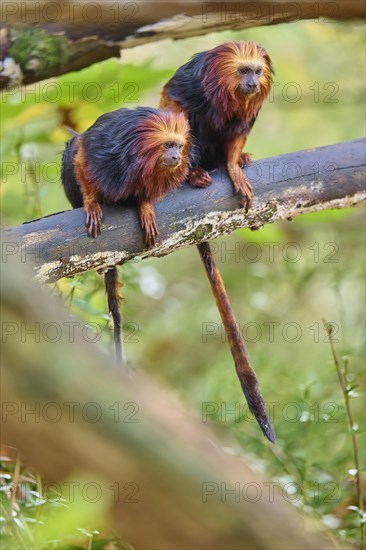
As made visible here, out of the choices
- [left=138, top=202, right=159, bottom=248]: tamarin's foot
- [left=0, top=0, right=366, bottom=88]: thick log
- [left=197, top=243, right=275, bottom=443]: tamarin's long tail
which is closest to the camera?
[left=138, top=202, right=159, bottom=248]: tamarin's foot

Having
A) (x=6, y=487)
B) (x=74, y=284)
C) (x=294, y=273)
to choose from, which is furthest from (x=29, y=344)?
(x=294, y=273)

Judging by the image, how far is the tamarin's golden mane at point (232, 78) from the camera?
122 inches

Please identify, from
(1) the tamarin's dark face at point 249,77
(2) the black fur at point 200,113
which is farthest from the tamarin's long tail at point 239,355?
(1) the tamarin's dark face at point 249,77

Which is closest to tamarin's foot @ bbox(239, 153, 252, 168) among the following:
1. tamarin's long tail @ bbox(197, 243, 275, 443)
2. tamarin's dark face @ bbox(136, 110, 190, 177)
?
tamarin's long tail @ bbox(197, 243, 275, 443)

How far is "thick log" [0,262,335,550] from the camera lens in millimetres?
770

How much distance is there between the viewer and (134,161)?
2.86 m

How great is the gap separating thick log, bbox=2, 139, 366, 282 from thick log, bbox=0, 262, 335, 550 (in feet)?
5.41

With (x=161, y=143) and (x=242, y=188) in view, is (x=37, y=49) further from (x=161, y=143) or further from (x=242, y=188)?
(x=242, y=188)

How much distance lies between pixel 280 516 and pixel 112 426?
188mm

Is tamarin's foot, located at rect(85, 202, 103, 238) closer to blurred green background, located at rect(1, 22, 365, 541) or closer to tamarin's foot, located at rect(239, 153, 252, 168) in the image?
blurred green background, located at rect(1, 22, 365, 541)

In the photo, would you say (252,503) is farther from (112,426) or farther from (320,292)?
(320,292)

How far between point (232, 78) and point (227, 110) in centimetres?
13

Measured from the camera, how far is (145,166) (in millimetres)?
2846

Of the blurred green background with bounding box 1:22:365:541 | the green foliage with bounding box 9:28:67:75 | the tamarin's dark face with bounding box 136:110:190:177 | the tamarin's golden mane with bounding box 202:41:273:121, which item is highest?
the green foliage with bounding box 9:28:67:75
